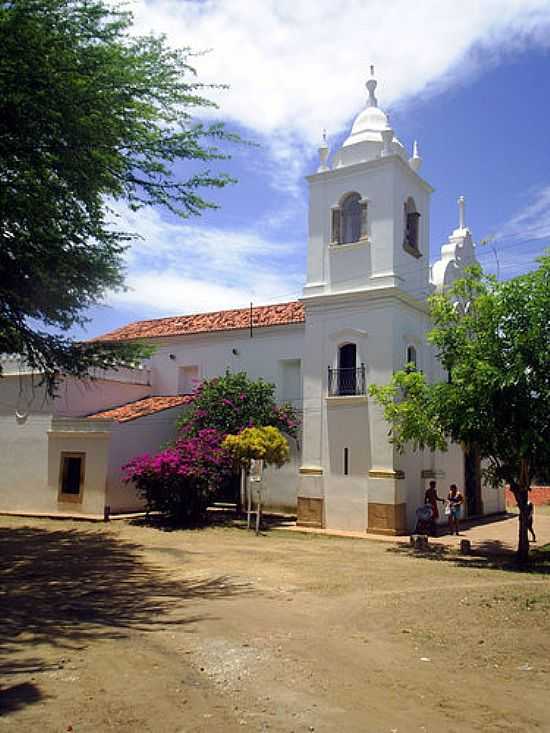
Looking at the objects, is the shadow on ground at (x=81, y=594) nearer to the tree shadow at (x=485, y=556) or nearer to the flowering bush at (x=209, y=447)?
the flowering bush at (x=209, y=447)

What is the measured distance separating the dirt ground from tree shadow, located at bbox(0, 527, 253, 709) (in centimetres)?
4

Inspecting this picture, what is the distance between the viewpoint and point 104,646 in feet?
21.8

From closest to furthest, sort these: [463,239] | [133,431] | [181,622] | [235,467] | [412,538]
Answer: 1. [181,622]
2. [412,538]
3. [235,467]
4. [133,431]
5. [463,239]

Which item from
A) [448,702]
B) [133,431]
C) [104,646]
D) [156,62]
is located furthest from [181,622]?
[133,431]

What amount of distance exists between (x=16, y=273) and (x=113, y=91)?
385 centimetres

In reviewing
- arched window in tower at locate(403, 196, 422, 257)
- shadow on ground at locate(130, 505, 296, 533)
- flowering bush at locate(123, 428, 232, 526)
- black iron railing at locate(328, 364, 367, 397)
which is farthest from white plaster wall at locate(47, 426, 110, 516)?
arched window in tower at locate(403, 196, 422, 257)

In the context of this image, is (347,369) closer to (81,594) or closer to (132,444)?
(132,444)

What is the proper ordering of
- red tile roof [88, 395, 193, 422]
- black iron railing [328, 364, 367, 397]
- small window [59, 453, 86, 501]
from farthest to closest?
1. red tile roof [88, 395, 193, 422]
2. small window [59, 453, 86, 501]
3. black iron railing [328, 364, 367, 397]

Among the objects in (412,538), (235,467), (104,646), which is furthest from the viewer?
(235,467)

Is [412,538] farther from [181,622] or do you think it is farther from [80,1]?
[80,1]

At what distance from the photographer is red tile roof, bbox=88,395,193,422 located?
2047 centimetres

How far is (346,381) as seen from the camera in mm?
18172

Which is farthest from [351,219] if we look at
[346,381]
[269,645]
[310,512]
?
[269,645]

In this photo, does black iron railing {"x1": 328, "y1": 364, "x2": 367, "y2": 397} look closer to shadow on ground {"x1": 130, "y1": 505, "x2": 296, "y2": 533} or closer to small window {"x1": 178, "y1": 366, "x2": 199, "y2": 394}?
shadow on ground {"x1": 130, "y1": 505, "x2": 296, "y2": 533}
